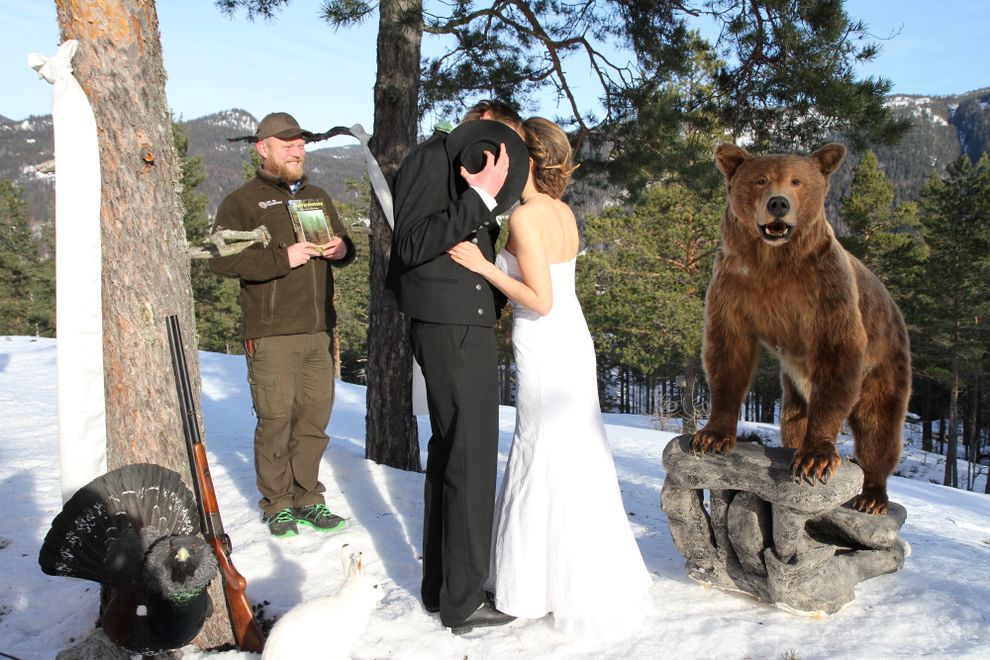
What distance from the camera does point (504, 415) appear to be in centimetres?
966

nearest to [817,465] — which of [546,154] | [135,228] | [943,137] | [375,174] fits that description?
[546,154]

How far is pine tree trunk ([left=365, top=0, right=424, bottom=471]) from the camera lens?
4645 millimetres

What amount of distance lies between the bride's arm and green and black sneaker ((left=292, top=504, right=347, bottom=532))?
1.77 metres

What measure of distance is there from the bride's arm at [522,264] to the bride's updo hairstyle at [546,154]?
0.18m

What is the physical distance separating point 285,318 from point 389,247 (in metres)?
1.41

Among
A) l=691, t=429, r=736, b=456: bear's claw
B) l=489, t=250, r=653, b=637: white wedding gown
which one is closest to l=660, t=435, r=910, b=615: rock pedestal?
l=691, t=429, r=736, b=456: bear's claw

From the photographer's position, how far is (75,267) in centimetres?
219

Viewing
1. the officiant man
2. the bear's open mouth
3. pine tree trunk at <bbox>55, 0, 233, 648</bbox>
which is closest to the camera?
pine tree trunk at <bbox>55, 0, 233, 648</bbox>

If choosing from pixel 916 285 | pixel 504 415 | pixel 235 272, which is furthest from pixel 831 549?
pixel 916 285

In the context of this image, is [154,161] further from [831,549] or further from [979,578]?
[979,578]

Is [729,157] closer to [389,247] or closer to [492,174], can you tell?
[492,174]

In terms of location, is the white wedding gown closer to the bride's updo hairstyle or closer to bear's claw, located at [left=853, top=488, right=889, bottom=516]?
the bride's updo hairstyle

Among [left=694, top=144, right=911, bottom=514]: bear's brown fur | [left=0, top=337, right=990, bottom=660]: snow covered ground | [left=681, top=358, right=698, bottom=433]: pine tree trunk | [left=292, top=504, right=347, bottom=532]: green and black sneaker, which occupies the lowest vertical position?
[left=681, top=358, right=698, bottom=433]: pine tree trunk

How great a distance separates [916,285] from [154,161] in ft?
71.0
